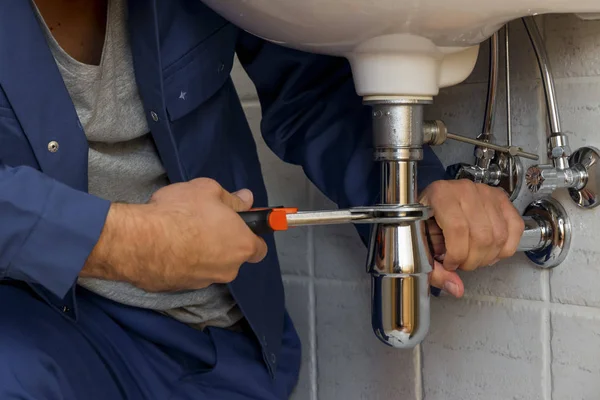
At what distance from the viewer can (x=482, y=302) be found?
0.96 metres

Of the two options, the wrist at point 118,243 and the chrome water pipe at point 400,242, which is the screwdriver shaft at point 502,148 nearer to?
the chrome water pipe at point 400,242

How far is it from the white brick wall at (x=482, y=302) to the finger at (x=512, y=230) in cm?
8

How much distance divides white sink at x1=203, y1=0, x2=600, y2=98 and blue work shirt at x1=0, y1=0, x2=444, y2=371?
0.15 metres

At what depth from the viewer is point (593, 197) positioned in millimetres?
843

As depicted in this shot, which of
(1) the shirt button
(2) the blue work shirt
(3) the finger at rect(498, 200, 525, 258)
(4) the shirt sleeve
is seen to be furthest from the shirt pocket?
(3) the finger at rect(498, 200, 525, 258)

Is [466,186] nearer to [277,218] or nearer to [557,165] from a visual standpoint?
[557,165]

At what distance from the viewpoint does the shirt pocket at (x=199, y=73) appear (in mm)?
882

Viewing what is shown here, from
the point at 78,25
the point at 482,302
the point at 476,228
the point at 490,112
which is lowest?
the point at 482,302

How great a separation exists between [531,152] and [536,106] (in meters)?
0.05

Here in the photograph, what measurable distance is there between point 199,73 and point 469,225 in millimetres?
330

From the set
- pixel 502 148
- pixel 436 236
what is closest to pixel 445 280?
pixel 436 236

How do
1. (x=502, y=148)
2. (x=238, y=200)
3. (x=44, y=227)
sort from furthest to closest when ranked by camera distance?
(x=502, y=148) < (x=238, y=200) < (x=44, y=227)

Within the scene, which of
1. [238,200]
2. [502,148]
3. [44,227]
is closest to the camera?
[44,227]

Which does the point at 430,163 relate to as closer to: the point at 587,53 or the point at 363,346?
the point at 587,53
